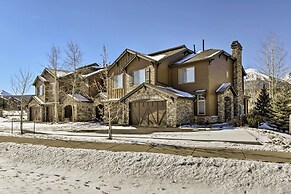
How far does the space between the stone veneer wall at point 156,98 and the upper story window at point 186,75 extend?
374 centimetres

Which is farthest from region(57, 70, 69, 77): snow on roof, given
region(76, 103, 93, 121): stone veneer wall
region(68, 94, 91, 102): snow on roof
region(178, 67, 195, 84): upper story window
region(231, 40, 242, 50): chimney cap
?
region(231, 40, 242, 50): chimney cap

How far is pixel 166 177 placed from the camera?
244 inches

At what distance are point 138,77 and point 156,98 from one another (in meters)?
4.63

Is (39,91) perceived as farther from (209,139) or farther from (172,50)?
(209,139)

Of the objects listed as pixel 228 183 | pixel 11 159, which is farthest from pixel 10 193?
pixel 228 183

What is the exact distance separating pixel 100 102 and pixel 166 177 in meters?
20.9

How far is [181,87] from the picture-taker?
73.7 feet

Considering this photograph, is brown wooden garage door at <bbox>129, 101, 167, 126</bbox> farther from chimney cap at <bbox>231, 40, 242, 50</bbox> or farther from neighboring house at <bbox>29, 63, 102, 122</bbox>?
chimney cap at <bbox>231, 40, 242, 50</bbox>

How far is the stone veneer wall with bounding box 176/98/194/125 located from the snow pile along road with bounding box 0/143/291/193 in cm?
1173

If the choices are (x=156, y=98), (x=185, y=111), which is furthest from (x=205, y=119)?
(x=156, y=98)

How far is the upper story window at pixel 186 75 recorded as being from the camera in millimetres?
21828

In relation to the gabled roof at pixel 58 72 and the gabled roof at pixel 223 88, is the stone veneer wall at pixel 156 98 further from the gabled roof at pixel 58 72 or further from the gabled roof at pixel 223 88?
the gabled roof at pixel 58 72

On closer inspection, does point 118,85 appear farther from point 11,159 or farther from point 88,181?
point 88,181

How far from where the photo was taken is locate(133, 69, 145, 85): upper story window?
76.5 ft
